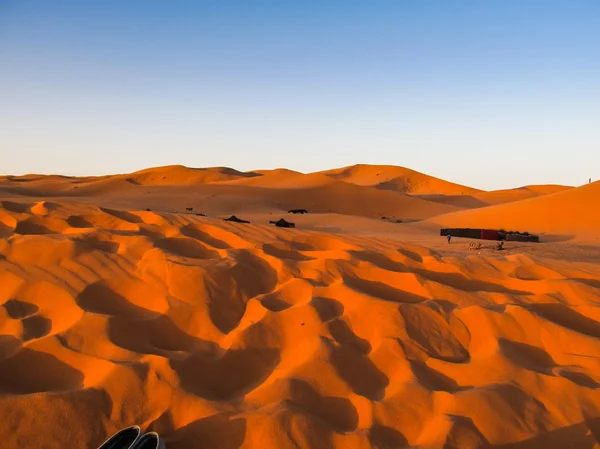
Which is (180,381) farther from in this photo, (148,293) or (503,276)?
(503,276)

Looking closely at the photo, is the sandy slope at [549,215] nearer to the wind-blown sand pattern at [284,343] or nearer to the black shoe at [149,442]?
the wind-blown sand pattern at [284,343]

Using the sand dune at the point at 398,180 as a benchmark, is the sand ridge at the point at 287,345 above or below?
below

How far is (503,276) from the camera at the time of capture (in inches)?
167

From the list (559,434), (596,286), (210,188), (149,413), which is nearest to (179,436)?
(149,413)

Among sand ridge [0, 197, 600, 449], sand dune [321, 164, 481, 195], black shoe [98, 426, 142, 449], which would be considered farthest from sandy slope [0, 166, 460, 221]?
sand dune [321, 164, 481, 195]

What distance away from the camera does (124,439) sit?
83.4 inches

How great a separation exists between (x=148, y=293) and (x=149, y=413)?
128cm

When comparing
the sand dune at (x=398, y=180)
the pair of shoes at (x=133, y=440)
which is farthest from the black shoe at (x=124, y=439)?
the sand dune at (x=398, y=180)

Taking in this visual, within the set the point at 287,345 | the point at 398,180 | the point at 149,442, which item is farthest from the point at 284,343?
the point at 398,180

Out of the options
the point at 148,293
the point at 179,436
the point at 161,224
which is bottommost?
the point at 179,436

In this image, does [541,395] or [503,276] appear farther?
[503,276]

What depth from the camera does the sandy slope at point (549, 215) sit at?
18.1 meters

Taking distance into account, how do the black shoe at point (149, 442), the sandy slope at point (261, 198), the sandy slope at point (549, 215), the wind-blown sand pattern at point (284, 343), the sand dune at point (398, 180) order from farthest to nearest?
the sand dune at point (398, 180) → the sandy slope at point (261, 198) → the sandy slope at point (549, 215) → the wind-blown sand pattern at point (284, 343) → the black shoe at point (149, 442)

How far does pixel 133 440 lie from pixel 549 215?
69.3 ft
